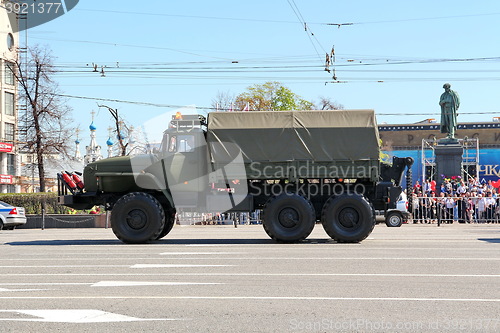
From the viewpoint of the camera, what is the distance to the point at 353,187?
2072 centimetres

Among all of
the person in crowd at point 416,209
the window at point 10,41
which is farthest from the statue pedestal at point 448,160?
the window at point 10,41

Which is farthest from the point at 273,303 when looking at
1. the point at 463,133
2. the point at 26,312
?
the point at 463,133

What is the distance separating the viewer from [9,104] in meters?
76.4

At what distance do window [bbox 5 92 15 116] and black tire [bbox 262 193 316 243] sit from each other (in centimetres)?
6087

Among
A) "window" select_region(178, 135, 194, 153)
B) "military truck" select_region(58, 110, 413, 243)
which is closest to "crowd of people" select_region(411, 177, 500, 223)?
"military truck" select_region(58, 110, 413, 243)

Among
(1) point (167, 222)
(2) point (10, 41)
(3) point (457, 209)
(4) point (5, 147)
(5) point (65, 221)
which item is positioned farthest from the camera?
(2) point (10, 41)

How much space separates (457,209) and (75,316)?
2868 cm

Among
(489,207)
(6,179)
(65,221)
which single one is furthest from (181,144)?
(6,179)

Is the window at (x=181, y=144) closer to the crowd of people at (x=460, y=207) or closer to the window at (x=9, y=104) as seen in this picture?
the crowd of people at (x=460, y=207)

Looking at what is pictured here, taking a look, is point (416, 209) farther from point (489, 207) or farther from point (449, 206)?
point (489, 207)

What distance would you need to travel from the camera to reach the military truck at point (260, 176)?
19938mm

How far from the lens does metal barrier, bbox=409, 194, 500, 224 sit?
3406 cm

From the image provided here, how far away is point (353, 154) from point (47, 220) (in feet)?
69.6

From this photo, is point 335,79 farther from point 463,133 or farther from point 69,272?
point 463,133
